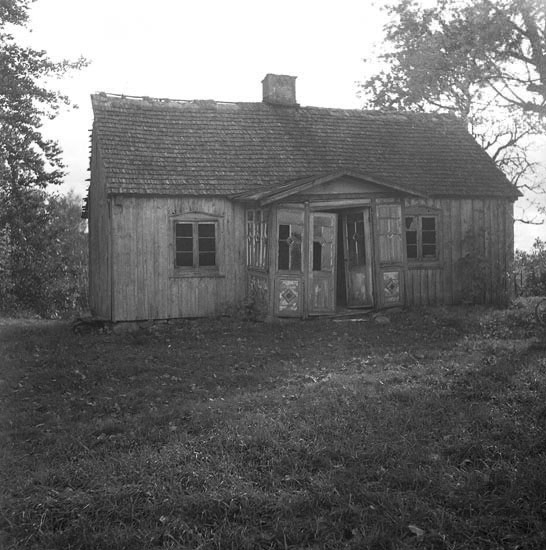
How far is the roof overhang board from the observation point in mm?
15445

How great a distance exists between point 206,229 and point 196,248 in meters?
0.57

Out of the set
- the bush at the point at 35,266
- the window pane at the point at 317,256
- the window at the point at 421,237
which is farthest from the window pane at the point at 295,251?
the bush at the point at 35,266

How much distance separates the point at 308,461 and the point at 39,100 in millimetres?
23130

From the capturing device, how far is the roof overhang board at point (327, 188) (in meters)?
15.4

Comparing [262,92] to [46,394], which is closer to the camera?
[46,394]

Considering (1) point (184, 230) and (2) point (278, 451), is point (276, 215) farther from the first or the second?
(2) point (278, 451)

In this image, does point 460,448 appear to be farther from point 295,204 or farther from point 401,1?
point 401,1

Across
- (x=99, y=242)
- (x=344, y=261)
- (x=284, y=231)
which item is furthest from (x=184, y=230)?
(x=344, y=261)

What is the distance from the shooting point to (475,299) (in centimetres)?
1872

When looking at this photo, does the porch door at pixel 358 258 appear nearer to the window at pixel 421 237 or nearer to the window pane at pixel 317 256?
the window pane at pixel 317 256

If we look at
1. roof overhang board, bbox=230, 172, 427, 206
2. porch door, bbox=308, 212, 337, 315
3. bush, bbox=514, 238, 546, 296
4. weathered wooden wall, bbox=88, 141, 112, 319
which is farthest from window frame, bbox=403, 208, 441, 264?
weathered wooden wall, bbox=88, 141, 112, 319

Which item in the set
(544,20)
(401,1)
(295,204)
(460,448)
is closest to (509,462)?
(460,448)

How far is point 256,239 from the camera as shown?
54.3 feet

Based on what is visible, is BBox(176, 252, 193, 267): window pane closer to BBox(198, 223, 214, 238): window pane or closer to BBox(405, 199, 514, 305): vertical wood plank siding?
BBox(198, 223, 214, 238): window pane
